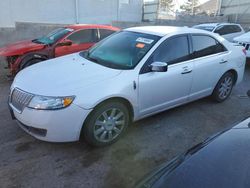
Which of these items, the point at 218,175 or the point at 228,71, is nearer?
the point at 218,175

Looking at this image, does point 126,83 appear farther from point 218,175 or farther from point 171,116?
point 218,175

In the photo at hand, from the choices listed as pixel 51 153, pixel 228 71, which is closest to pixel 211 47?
pixel 228 71

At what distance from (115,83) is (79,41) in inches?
159

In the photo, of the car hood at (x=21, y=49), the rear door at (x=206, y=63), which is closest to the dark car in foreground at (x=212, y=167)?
the rear door at (x=206, y=63)

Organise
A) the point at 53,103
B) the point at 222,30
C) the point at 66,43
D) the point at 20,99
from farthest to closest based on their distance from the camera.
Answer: the point at 222,30 < the point at 66,43 < the point at 20,99 < the point at 53,103

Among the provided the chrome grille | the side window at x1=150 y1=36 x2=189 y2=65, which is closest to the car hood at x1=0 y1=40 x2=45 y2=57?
the chrome grille

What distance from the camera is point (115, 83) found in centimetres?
320

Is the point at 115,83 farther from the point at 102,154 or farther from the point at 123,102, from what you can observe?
the point at 102,154

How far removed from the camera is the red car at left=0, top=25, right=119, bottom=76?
604cm

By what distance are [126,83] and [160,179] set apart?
1.73 meters

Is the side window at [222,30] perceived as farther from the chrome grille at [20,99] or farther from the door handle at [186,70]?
the chrome grille at [20,99]

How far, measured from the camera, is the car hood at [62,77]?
2.99m

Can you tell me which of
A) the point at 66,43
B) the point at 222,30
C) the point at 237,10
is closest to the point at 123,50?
the point at 66,43

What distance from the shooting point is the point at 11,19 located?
11.6 metres
